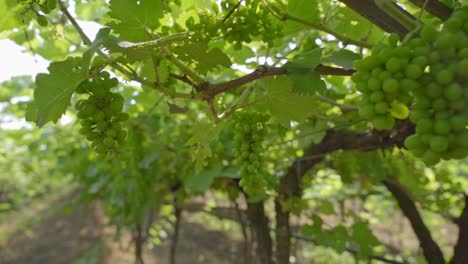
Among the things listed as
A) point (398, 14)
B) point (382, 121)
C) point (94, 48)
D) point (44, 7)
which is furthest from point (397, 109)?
point (44, 7)

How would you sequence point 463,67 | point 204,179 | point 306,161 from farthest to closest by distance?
1. point 306,161
2. point 204,179
3. point 463,67

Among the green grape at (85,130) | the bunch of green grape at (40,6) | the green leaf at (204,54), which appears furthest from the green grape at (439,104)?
the bunch of green grape at (40,6)

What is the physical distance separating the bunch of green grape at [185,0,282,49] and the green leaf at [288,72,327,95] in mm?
255

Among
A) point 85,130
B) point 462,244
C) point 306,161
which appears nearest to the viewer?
point 85,130

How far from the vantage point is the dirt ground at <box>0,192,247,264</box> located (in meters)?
5.71

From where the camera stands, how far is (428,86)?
0.63m

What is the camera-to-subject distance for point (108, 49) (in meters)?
0.82

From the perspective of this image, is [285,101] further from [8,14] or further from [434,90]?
[8,14]

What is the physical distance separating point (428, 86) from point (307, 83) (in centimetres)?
40

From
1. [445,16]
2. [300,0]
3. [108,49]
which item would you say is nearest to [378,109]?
[445,16]

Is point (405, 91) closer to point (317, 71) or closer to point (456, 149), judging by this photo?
point (456, 149)

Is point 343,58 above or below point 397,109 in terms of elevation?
above

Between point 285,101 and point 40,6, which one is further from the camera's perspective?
point 285,101

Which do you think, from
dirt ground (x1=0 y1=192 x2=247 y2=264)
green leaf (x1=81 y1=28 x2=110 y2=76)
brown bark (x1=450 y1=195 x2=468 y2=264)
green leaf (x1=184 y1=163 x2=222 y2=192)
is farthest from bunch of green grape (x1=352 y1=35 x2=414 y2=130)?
dirt ground (x1=0 y1=192 x2=247 y2=264)
